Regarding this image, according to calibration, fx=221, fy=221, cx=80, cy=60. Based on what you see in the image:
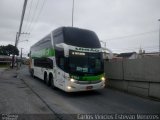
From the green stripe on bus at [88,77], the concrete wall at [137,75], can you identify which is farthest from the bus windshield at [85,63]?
the concrete wall at [137,75]

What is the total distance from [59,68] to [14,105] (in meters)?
3.95

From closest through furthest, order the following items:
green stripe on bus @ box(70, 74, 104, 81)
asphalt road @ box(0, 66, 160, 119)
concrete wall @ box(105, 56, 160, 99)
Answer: asphalt road @ box(0, 66, 160, 119), concrete wall @ box(105, 56, 160, 99), green stripe on bus @ box(70, 74, 104, 81)

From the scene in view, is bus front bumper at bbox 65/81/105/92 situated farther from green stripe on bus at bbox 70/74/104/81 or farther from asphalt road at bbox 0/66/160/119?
asphalt road at bbox 0/66/160/119

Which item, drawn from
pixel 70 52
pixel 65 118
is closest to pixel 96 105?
pixel 65 118

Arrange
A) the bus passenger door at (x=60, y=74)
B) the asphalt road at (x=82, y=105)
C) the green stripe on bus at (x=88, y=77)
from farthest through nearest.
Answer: the bus passenger door at (x=60, y=74) → the green stripe on bus at (x=88, y=77) → the asphalt road at (x=82, y=105)

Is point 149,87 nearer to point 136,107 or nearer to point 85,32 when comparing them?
point 136,107

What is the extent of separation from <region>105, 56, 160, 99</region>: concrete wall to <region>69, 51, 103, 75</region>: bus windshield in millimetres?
2152

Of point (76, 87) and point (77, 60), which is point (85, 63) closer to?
point (77, 60)

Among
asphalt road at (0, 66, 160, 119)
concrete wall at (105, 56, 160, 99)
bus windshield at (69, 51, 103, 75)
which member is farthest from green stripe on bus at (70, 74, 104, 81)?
concrete wall at (105, 56, 160, 99)

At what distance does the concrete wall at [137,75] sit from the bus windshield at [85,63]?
84.7 inches

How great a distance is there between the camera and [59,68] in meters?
13.0

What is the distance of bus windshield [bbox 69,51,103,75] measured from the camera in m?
12.2

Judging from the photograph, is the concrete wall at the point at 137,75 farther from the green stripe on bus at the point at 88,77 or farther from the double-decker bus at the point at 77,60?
the green stripe on bus at the point at 88,77

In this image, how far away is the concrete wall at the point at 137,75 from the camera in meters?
11.7
